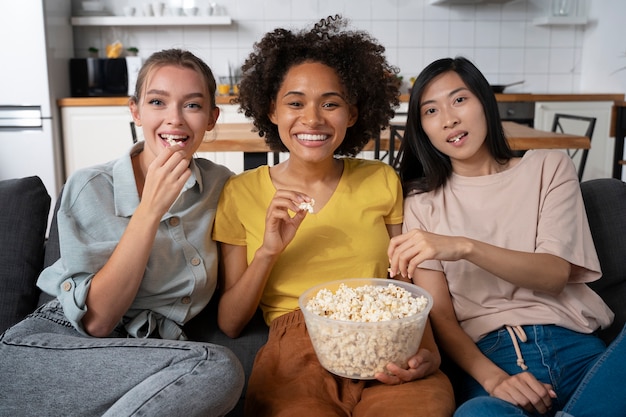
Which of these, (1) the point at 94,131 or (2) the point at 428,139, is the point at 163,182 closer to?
(2) the point at 428,139

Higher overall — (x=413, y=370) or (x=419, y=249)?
(x=419, y=249)

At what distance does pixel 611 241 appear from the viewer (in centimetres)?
160

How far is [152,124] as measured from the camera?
4.67ft

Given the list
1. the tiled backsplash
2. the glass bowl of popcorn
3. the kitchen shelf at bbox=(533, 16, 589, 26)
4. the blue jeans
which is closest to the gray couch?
the blue jeans

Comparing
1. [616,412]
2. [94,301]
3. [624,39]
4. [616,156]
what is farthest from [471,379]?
[624,39]

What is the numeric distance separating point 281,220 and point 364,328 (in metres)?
0.36

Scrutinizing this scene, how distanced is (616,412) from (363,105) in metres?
0.89

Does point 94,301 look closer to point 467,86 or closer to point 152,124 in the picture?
point 152,124

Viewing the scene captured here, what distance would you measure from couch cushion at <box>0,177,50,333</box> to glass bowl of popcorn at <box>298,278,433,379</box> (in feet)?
2.56

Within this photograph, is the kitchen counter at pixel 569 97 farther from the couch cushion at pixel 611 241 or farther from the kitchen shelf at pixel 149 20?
the couch cushion at pixel 611 241

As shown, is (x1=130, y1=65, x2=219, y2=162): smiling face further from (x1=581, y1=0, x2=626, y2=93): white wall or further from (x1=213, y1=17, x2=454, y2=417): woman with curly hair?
(x1=581, y1=0, x2=626, y2=93): white wall

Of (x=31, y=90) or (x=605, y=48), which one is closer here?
(x=31, y=90)

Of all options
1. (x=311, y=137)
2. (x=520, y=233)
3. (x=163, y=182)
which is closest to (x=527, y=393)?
(x=520, y=233)

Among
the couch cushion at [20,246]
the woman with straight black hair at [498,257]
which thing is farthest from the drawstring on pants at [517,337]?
the couch cushion at [20,246]
